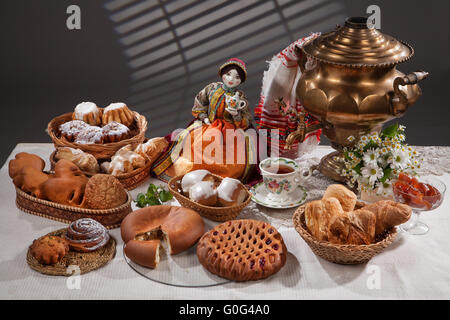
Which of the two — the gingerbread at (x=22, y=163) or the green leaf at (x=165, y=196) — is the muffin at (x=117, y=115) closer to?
the gingerbread at (x=22, y=163)

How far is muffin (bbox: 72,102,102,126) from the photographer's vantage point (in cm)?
272

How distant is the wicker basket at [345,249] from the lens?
1872mm

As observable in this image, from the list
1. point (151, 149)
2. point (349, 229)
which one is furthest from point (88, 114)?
point (349, 229)

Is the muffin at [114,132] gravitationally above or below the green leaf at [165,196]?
above

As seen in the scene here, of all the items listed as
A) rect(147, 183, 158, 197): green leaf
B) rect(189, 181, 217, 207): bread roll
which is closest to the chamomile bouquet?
rect(189, 181, 217, 207): bread roll

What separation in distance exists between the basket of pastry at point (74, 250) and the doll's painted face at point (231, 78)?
874 millimetres

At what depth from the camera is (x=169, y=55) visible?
12.8ft

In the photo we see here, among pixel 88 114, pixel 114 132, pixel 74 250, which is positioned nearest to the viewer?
pixel 74 250

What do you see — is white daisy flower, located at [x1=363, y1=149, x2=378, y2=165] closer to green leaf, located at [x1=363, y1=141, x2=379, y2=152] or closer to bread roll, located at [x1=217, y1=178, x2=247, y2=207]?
green leaf, located at [x1=363, y1=141, x2=379, y2=152]

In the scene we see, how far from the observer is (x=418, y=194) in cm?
207

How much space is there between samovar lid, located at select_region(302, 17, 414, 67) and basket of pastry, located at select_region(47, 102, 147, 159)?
90cm

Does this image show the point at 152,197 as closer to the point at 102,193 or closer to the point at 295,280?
the point at 102,193

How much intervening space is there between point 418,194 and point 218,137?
2.82 ft

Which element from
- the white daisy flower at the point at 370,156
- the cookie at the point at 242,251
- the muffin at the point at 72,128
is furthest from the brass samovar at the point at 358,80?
the muffin at the point at 72,128
